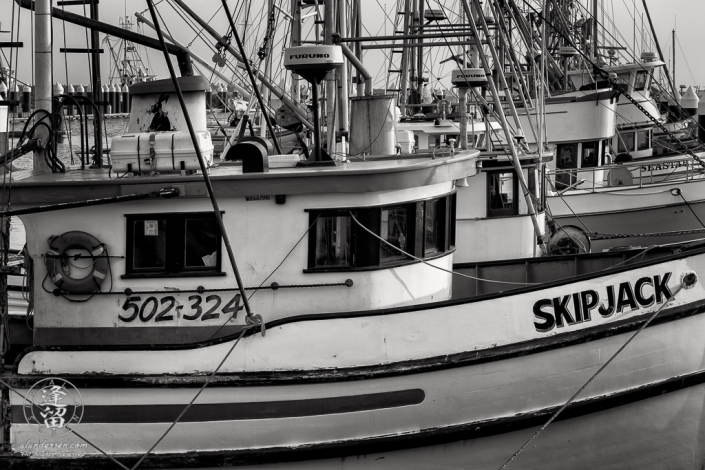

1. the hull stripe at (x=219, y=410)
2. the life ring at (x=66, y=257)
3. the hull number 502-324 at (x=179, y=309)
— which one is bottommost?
the hull stripe at (x=219, y=410)

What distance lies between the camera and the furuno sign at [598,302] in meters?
8.48

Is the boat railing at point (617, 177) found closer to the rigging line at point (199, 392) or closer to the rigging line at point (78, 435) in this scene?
the rigging line at point (199, 392)

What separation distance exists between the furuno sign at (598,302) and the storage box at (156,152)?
3.27m

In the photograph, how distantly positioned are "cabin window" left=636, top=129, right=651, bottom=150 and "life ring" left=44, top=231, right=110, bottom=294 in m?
23.8

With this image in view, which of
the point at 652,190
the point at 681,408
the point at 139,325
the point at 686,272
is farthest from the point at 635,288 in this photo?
the point at 652,190

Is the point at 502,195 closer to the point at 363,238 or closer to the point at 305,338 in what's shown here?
the point at 363,238

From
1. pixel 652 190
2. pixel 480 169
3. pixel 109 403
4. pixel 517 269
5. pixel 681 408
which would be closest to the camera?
pixel 109 403

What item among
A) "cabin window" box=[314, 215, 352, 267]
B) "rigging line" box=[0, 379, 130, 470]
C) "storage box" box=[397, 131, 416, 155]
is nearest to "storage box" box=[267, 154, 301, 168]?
"cabin window" box=[314, 215, 352, 267]

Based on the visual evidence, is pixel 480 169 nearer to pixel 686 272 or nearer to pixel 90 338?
pixel 686 272

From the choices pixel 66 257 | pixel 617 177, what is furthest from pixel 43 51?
pixel 617 177

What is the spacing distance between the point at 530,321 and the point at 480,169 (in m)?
5.55

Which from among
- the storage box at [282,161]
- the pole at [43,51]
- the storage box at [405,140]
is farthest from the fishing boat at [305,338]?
the storage box at [405,140]

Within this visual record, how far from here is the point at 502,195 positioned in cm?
1418

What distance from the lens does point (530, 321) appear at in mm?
8453
